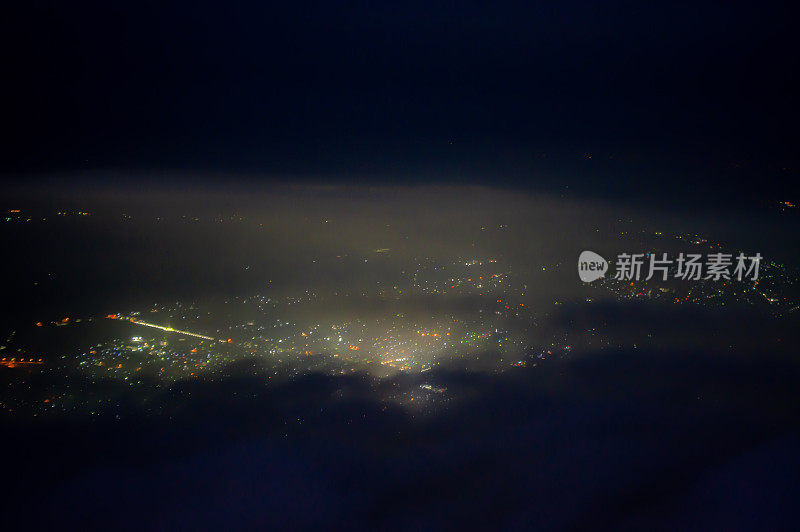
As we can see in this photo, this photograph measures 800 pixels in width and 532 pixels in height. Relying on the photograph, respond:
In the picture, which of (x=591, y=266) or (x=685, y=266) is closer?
(x=685, y=266)

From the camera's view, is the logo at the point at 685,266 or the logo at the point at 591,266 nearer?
the logo at the point at 685,266

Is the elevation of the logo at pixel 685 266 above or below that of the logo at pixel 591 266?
above

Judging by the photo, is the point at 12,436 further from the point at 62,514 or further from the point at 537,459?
the point at 537,459

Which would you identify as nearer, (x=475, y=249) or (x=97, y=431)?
(x=97, y=431)

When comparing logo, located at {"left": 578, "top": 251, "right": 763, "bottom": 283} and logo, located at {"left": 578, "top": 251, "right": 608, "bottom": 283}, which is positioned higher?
logo, located at {"left": 578, "top": 251, "right": 763, "bottom": 283}

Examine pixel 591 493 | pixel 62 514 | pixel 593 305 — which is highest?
pixel 593 305

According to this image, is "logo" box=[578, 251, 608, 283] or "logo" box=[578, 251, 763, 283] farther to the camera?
"logo" box=[578, 251, 608, 283]

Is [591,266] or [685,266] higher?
[685,266]

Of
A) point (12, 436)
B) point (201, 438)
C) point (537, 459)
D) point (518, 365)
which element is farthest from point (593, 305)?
point (12, 436)
